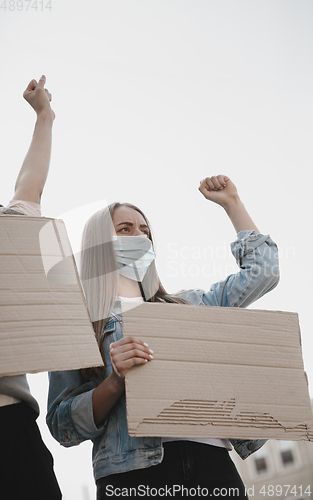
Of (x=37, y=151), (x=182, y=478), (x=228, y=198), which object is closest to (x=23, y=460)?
(x=182, y=478)

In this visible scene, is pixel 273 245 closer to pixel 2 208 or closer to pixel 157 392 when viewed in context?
pixel 157 392

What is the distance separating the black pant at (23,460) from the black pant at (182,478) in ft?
0.51

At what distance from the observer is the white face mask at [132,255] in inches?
54.2

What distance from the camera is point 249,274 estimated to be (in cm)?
135

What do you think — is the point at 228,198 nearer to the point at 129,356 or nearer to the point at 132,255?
the point at 132,255

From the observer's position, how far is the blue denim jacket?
1.05m

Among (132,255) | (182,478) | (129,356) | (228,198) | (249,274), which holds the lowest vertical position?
(182,478)

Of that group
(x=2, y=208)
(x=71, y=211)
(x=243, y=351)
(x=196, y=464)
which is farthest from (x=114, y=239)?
(x=196, y=464)

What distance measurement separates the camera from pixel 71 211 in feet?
4.60

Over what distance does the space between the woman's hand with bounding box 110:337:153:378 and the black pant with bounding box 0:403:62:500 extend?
210 millimetres

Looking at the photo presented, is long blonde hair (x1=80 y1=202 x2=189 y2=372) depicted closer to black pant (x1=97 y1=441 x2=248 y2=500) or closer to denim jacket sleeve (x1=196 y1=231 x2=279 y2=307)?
denim jacket sleeve (x1=196 y1=231 x2=279 y2=307)

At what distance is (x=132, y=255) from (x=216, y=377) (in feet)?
1.64

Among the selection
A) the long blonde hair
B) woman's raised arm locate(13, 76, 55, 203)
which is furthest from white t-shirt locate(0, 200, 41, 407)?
the long blonde hair

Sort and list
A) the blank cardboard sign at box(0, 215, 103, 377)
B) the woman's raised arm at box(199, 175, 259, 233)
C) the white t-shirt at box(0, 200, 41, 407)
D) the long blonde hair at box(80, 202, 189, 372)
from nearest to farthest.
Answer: the blank cardboard sign at box(0, 215, 103, 377)
the white t-shirt at box(0, 200, 41, 407)
the long blonde hair at box(80, 202, 189, 372)
the woman's raised arm at box(199, 175, 259, 233)
